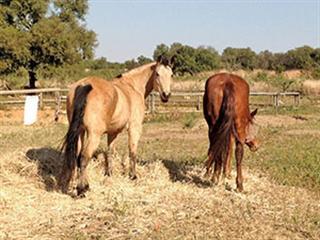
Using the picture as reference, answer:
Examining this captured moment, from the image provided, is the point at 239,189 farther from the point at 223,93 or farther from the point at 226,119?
the point at 223,93

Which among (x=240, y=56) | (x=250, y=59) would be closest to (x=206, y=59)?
(x=250, y=59)

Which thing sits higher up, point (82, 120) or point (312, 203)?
point (82, 120)

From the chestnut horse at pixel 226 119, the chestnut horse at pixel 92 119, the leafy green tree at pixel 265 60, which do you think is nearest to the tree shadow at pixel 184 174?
the chestnut horse at pixel 226 119

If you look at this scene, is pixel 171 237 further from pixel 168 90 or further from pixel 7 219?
pixel 168 90

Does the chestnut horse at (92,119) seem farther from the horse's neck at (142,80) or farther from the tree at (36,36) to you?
the tree at (36,36)

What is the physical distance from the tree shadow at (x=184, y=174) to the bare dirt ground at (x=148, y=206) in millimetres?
16

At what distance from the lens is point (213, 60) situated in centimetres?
5559

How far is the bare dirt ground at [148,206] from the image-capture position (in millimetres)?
4898

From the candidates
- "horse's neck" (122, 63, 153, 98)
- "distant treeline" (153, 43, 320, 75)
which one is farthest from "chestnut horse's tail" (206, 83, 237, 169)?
"distant treeline" (153, 43, 320, 75)

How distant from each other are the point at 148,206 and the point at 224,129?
65.6 inches

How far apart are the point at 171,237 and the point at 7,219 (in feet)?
5.52

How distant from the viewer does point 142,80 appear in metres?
7.42

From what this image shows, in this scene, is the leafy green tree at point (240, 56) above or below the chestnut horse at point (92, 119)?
above

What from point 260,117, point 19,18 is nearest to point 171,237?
point 260,117
